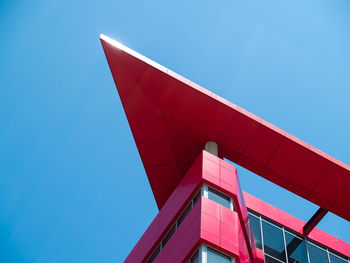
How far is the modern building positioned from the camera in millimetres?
18603

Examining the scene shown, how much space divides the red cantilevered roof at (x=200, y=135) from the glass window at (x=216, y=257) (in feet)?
22.0

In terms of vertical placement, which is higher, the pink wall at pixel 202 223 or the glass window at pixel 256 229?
the glass window at pixel 256 229

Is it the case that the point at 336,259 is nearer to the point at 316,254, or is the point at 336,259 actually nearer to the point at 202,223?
the point at 316,254

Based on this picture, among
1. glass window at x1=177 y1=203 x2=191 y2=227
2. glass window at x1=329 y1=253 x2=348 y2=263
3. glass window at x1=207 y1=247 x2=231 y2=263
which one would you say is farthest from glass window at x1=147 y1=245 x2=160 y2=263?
glass window at x1=329 y1=253 x2=348 y2=263

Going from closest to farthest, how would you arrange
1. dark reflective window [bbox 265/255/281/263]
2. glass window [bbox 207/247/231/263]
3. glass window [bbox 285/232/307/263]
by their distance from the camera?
1. glass window [bbox 207/247/231/263]
2. dark reflective window [bbox 265/255/281/263]
3. glass window [bbox 285/232/307/263]

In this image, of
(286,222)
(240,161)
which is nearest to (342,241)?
(286,222)

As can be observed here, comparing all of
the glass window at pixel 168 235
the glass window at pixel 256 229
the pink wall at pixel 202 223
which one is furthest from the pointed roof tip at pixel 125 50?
the glass window at pixel 256 229

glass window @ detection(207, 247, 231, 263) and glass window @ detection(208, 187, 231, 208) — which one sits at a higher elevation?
glass window @ detection(208, 187, 231, 208)

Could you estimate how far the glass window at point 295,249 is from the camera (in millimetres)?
23797

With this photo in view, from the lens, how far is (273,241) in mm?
23812

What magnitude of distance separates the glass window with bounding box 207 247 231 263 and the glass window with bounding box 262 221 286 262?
8202mm

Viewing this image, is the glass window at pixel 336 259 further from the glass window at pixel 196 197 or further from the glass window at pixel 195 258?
the glass window at pixel 195 258

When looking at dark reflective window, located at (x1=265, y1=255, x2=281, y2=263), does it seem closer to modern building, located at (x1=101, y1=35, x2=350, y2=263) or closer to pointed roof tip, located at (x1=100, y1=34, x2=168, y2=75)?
modern building, located at (x1=101, y1=35, x2=350, y2=263)

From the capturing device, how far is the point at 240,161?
70.6ft
